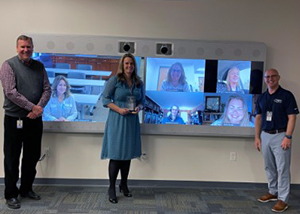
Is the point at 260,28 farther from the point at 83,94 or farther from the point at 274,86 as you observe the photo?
the point at 83,94

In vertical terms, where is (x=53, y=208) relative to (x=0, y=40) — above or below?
below

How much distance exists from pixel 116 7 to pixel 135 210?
7.89 feet

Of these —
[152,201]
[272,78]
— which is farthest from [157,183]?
[272,78]

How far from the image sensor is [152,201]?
3113mm

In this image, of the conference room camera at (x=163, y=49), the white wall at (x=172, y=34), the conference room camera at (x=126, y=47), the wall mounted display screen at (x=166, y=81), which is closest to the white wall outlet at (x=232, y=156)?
the white wall at (x=172, y=34)

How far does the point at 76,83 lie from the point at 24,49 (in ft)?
2.64

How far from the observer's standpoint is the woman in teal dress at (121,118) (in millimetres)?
2988

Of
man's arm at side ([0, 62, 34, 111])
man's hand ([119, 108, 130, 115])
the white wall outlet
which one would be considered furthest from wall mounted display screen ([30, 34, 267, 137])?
man's arm at side ([0, 62, 34, 111])

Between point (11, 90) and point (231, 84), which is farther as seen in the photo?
point (231, 84)

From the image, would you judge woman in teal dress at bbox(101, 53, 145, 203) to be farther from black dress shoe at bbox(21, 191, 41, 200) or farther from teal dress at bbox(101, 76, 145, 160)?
black dress shoe at bbox(21, 191, 41, 200)

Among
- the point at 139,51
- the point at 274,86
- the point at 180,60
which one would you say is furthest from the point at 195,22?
the point at 274,86

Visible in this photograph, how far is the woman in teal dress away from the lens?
2.99 metres

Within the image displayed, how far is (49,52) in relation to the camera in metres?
3.36

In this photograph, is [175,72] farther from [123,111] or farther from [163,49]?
[123,111]
